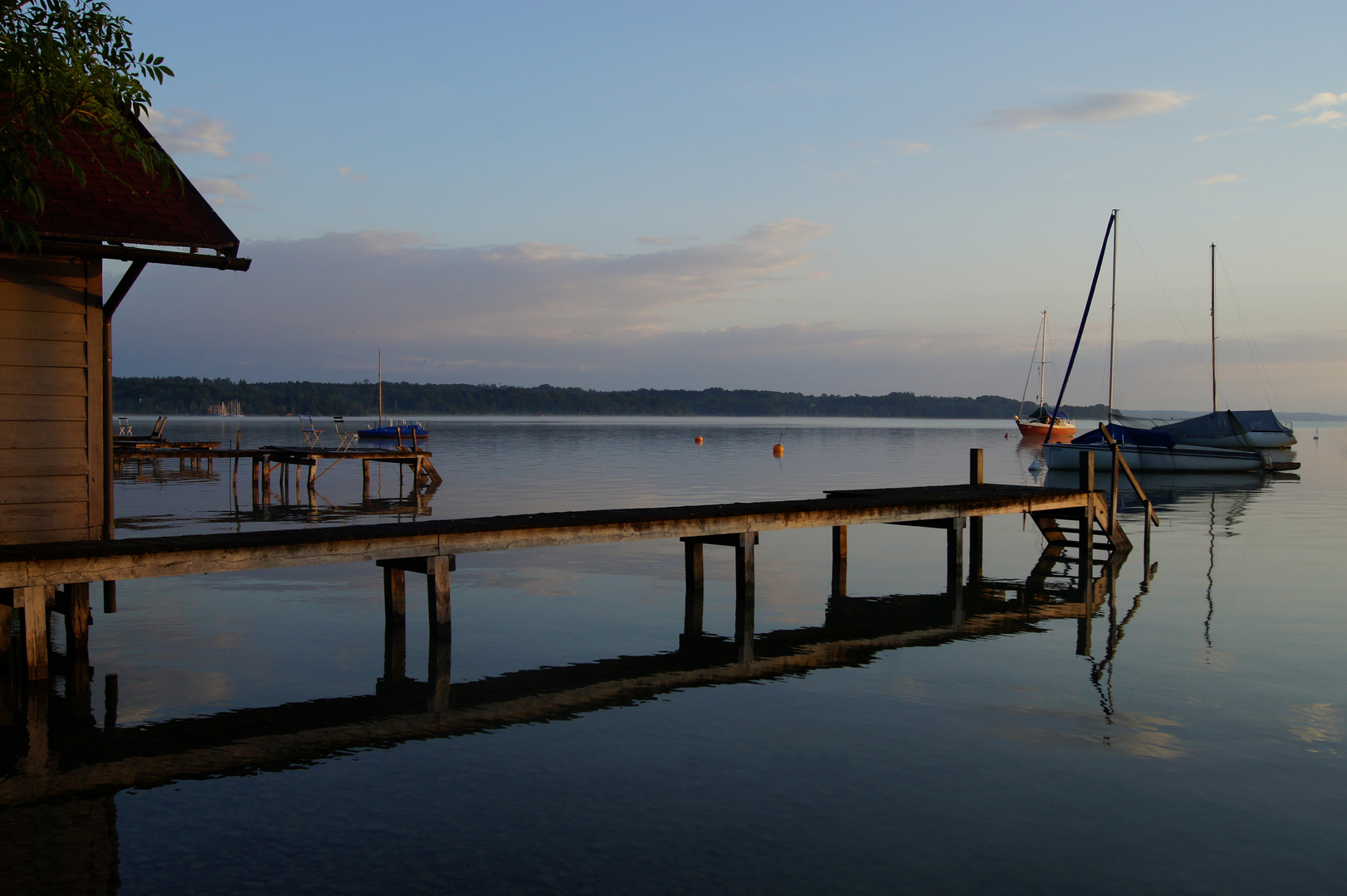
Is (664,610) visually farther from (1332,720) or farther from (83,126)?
(83,126)

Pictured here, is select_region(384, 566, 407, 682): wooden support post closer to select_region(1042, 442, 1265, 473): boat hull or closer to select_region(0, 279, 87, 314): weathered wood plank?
select_region(0, 279, 87, 314): weathered wood plank

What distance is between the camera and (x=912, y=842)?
650 centimetres

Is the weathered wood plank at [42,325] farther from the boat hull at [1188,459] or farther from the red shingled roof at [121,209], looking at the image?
the boat hull at [1188,459]

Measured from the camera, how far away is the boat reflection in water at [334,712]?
6.62 meters

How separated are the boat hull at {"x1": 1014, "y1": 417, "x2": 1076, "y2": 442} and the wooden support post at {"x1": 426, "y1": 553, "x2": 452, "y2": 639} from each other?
90189mm

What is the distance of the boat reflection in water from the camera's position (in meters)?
6.62

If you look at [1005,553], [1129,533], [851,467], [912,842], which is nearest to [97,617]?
[912,842]

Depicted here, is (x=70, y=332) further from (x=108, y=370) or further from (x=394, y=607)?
(x=394, y=607)

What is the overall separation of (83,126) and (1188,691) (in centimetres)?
1092

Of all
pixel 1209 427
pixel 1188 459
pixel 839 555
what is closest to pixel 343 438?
pixel 839 555

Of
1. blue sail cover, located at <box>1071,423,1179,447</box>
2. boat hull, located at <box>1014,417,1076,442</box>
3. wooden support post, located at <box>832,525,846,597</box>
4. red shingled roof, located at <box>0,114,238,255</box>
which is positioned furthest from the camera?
boat hull, located at <box>1014,417,1076,442</box>

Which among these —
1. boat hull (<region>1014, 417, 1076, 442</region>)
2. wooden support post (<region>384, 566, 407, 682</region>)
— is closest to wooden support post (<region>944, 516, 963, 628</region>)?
wooden support post (<region>384, 566, 407, 682</region>)

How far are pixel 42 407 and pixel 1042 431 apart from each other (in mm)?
98812

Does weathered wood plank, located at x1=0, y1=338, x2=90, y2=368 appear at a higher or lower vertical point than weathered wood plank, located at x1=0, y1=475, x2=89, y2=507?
higher
